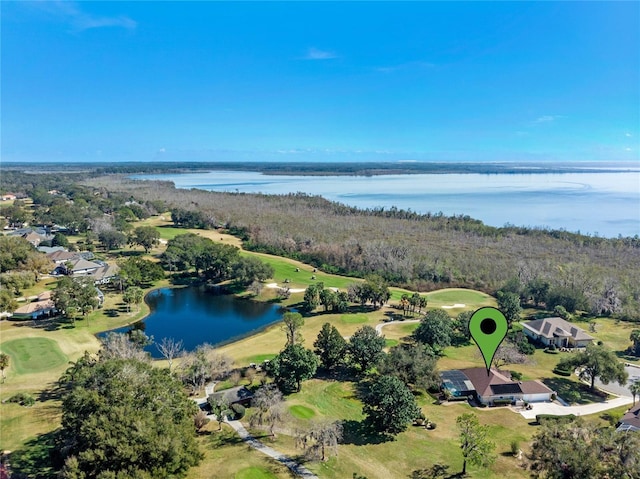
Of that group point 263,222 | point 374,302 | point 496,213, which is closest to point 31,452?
point 374,302

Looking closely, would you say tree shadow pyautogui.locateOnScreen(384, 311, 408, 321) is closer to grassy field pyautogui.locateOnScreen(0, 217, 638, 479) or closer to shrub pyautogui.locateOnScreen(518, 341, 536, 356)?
grassy field pyautogui.locateOnScreen(0, 217, 638, 479)

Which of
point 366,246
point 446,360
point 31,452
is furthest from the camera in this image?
point 366,246

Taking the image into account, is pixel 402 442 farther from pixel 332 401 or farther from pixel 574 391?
pixel 574 391

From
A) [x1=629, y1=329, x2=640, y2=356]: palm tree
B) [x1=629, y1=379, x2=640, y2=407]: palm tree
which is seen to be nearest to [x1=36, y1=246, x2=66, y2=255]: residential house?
[x1=629, y1=379, x2=640, y2=407]: palm tree

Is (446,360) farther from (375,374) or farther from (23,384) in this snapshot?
(23,384)

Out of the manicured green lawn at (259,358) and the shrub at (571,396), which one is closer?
the shrub at (571,396)

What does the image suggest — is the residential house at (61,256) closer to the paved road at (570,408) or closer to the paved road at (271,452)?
the paved road at (271,452)

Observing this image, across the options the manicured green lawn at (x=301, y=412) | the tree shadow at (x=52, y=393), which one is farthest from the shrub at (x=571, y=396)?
the tree shadow at (x=52, y=393)
